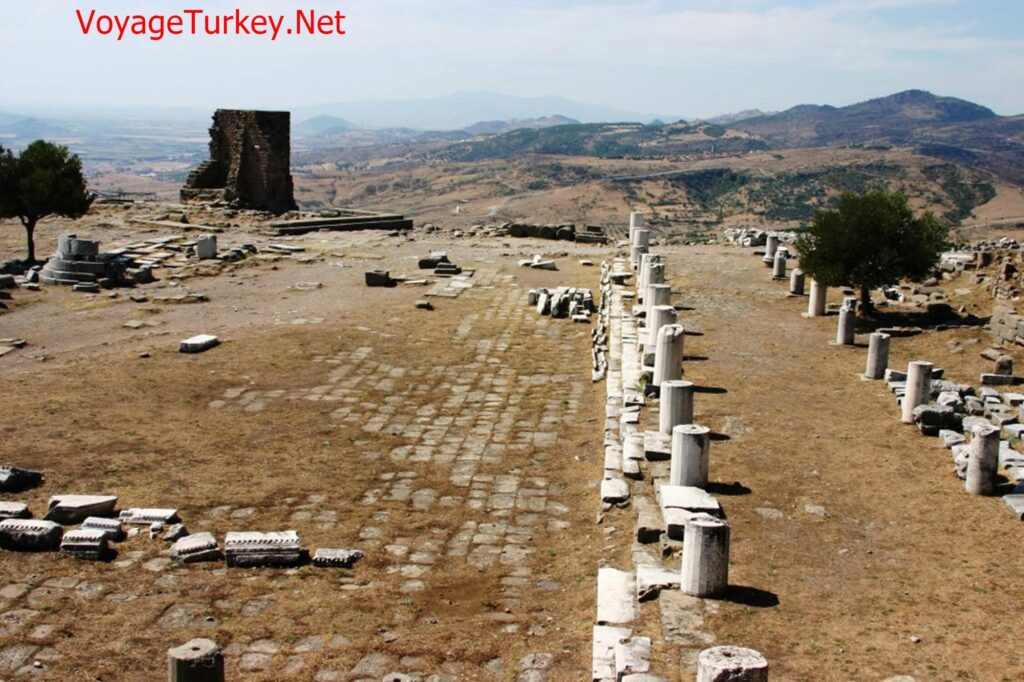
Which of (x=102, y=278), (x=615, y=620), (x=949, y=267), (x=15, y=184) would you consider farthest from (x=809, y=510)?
(x=15, y=184)

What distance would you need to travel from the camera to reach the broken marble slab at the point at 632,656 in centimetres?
679

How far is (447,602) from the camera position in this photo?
8.83m

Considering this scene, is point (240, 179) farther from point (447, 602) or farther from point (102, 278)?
point (447, 602)

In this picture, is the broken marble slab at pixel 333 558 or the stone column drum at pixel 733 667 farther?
the broken marble slab at pixel 333 558

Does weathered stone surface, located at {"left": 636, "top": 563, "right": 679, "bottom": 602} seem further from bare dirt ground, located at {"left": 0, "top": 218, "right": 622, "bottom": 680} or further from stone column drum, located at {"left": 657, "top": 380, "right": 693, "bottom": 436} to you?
stone column drum, located at {"left": 657, "top": 380, "right": 693, "bottom": 436}

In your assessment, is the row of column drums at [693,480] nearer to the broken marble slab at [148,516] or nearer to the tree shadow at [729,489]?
the tree shadow at [729,489]

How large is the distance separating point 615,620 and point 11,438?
27.8 feet

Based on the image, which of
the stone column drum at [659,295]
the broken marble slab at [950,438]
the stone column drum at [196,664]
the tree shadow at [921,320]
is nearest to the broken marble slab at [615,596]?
the stone column drum at [196,664]

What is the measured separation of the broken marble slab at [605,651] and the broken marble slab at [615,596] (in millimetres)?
190

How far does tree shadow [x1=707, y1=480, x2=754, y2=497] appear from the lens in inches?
400

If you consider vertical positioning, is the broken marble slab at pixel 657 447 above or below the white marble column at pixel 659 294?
below

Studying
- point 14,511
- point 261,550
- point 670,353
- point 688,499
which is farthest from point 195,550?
point 670,353

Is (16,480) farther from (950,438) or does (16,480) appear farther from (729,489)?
(950,438)

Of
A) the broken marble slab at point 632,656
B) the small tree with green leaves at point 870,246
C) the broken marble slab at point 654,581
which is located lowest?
the broken marble slab at point 632,656
